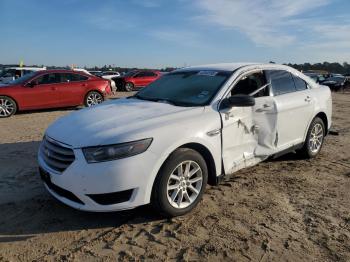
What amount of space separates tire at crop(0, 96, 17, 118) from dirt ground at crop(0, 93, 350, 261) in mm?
6918

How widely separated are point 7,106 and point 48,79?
160 centimetres

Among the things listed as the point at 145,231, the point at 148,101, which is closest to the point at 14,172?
the point at 148,101

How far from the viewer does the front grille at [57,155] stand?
153 inches

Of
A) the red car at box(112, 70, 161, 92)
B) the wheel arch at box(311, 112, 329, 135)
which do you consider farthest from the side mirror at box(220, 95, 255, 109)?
the red car at box(112, 70, 161, 92)

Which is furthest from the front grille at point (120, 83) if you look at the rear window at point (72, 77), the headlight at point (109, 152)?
the headlight at point (109, 152)

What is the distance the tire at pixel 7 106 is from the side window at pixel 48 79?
1.10 meters

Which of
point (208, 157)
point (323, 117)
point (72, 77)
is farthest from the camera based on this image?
point (72, 77)

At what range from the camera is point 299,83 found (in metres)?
6.35

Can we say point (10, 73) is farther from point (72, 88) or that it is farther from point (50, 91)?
point (50, 91)

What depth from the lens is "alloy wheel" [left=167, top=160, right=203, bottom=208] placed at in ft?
13.7

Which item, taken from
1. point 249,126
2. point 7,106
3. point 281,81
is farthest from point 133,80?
point 249,126

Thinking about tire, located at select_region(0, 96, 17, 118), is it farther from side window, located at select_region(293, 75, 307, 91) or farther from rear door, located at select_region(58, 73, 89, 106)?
side window, located at select_region(293, 75, 307, 91)

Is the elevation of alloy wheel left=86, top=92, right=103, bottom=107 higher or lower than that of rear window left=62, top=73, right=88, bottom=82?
lower

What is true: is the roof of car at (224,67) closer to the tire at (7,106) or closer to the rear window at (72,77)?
the tire at (7,106)
